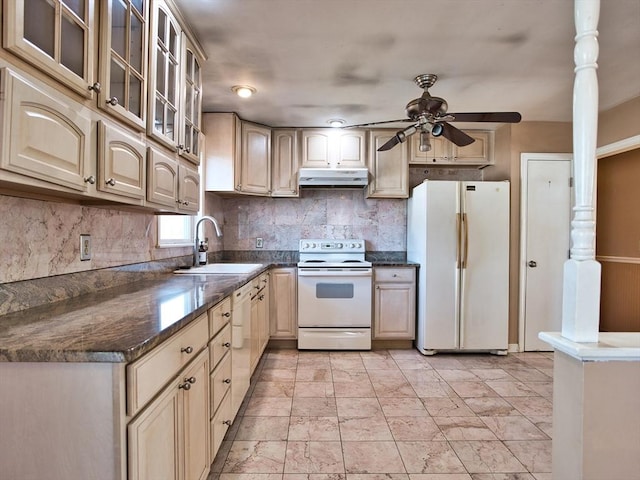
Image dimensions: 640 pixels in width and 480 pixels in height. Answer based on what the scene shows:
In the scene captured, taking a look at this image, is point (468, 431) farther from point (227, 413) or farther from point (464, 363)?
point (227, 413)

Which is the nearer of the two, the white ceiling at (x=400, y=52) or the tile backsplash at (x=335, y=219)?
the white ceiling at (x=400, y=52)

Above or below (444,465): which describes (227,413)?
above

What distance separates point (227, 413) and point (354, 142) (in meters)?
2.92

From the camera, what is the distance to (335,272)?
3.45 meters

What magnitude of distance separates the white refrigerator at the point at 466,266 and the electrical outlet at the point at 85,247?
2725 mm

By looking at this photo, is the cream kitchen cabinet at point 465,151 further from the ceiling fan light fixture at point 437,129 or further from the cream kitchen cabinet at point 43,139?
the cream kitchen cabinet at point 43,139

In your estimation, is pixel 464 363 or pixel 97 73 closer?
pixel 97 73

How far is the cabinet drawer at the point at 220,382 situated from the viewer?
1.57 meters

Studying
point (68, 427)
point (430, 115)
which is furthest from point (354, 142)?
point (68, 427)

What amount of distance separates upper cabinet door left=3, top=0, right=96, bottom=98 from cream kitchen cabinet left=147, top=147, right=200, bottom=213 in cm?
50

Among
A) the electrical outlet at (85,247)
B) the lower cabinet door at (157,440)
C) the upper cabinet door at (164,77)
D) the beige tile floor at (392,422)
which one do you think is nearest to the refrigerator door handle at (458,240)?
the beige tile floor at (392,422)

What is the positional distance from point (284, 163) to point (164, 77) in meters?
2.05

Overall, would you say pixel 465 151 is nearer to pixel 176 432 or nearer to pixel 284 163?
pixel 284 163

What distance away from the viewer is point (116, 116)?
1.32 meters
